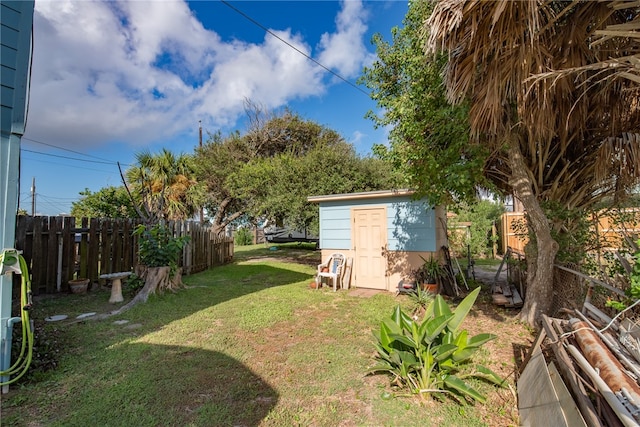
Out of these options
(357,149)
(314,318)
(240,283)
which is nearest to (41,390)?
(314,318)

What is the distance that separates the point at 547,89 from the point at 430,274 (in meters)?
4.03

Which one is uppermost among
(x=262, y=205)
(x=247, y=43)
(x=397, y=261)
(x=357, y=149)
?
(x=247, y=43)

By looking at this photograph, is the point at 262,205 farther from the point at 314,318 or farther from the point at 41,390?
the point at 41,390

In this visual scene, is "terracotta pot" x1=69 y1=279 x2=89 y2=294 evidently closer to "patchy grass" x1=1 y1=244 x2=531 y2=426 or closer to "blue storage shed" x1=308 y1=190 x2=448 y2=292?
"patchy grass" x1=1 y1=244 x2=531 y2=426

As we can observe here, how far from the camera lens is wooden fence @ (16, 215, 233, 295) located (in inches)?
205

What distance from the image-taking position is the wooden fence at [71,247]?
205 inches

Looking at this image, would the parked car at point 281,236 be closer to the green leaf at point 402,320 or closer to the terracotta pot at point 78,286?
Answer: the terracotta pot at point 78,286

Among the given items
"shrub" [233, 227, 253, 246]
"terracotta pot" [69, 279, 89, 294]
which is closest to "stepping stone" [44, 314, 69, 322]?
"terracotta pot" [69, 279, 89, 294]

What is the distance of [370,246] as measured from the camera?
7262 mm

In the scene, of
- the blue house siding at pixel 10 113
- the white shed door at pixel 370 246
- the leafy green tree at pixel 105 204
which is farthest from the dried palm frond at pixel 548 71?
the leafy green tree at pixel 105 204

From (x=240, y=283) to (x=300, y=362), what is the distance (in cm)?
464

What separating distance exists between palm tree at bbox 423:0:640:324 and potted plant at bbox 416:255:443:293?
1755 millimetres

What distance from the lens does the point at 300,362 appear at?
3186mm

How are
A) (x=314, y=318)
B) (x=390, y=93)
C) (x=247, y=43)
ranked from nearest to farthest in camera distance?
(x=314, y=318) < (x=390, y=93) < (x=247, y=43)
